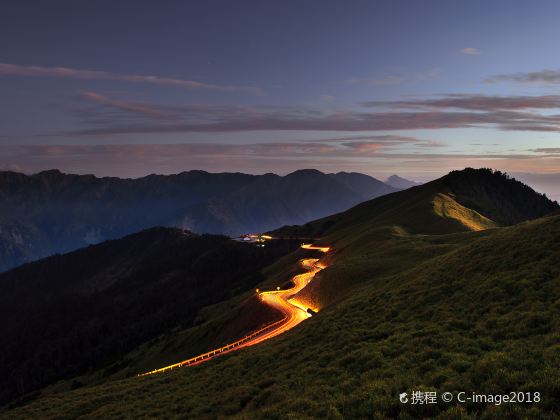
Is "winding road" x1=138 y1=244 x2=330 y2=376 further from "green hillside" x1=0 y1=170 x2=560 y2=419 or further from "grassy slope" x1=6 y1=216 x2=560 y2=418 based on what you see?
"green hillside" x1=0 y1=170 x2=560 y2=419

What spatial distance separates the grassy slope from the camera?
1705 cm

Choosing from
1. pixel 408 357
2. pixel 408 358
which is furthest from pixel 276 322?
pixel 408 358

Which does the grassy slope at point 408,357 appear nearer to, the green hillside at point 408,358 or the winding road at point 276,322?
the green hillside at point 408,358

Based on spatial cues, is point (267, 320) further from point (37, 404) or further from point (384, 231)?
point (384, 231)

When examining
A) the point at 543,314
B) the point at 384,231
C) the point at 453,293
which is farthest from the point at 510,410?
the point at 384,231

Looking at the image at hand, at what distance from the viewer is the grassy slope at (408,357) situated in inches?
671

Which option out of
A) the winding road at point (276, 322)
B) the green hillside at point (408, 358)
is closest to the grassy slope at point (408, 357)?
the green hillside at point (408, 358)

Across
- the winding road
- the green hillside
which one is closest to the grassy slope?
the green hillside

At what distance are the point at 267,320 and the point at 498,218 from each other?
126m

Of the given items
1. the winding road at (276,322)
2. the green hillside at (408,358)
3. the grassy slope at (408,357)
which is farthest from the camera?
the winding road at (276,322)

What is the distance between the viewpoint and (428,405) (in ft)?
51.7

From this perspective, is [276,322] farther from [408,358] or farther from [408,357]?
[408,358]

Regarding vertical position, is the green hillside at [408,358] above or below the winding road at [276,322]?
above

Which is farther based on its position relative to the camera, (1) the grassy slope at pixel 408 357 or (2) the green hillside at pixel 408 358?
(1) the grassy slope at pixel 408 357
